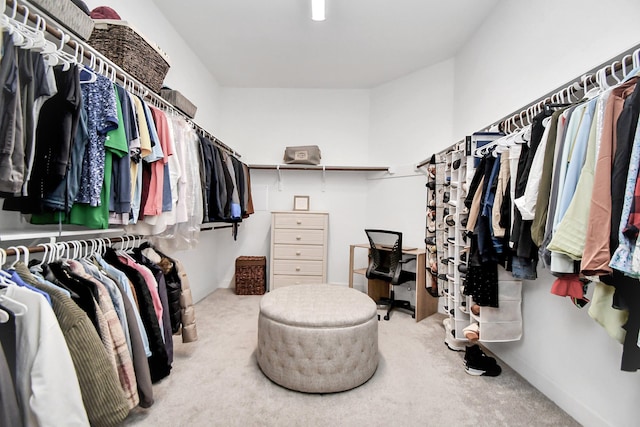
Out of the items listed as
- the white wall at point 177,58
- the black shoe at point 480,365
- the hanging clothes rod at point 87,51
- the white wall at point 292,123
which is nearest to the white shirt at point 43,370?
the hanging clothes rod at point 87,51

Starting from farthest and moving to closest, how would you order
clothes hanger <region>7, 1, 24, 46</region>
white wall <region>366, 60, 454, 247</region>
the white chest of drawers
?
the white chest of drawers, white wall <region>366, 60, 454, 247</region>, clothes hanger <region>7, 1, 24, 46</region>

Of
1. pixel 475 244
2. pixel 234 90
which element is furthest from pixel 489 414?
pixel 234 90

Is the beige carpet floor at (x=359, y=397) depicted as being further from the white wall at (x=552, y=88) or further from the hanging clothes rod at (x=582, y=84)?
the hanging clothes rod at (x=582, y=84)

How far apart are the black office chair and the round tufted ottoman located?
1.18 m

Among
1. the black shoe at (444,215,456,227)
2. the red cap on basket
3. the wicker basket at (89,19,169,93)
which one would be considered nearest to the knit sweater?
the wicker basket at (89,19,169,93)

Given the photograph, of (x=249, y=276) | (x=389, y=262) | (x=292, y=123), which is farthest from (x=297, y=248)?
(x=292, y=123)

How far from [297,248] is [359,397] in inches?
86.9

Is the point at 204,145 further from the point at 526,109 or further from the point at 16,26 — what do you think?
the point at 526,109

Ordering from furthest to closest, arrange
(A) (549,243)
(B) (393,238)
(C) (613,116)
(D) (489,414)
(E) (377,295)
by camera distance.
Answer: (E) (377,295) < (B) (393,238) < (D) (489,414) < (A) (549,243) < (C) (613,116)

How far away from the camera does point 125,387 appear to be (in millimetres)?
1328

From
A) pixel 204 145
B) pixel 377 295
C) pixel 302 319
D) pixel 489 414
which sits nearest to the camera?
pixel 489 414

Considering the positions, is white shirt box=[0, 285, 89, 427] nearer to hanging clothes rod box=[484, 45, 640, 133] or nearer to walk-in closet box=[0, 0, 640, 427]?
walk-in closet box=[0, 0, 640, 427]

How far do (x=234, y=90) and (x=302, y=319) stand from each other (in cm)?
367

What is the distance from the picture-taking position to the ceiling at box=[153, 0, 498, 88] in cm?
260
